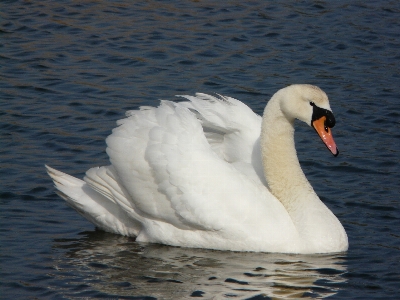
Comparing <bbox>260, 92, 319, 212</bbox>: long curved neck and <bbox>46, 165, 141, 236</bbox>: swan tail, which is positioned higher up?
<bbox>260, 92, 319, 212</bbox>: long curved neck

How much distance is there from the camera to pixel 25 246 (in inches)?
351

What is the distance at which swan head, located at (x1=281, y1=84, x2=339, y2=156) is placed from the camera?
863cm

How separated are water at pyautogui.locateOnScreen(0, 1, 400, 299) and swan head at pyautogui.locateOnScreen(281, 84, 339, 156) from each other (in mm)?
1133

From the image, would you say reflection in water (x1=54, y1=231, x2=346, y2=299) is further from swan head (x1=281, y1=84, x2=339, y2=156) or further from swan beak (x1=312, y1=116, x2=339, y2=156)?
swan head (x1=281, y1=84, x2=339, y2=156)

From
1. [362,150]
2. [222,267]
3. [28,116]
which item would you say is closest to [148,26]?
[28,116]

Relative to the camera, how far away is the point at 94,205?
30.7 ft

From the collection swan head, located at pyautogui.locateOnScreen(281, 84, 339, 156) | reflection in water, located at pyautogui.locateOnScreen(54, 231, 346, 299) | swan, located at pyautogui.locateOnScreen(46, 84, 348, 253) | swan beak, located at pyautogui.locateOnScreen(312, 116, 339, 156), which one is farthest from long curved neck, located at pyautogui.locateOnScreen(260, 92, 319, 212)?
reflection in water, located at pyautogui.locateOnScreen(54, 231, 346, 299)

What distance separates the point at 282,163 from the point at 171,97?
4085mm

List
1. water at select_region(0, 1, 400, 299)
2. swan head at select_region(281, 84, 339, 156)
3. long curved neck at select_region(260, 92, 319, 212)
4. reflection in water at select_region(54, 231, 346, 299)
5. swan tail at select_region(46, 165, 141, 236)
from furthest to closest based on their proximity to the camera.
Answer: swan tail at select_region(46, 165, 141, 236), long curved neck at select_region(260, 92, 319, 212), swan head at select_region(281, 84, 339, 156), water at select_region(0, 1, 400, 299), reflection in water at select_region(54, 231, 346, 299)

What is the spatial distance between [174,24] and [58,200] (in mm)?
6410

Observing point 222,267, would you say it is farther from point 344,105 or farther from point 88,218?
point 344,105

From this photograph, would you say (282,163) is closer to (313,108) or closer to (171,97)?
(313,108)

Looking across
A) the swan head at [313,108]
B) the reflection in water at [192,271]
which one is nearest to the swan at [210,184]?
the swan head at [313,108]

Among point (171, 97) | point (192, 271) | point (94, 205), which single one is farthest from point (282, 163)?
point (171, 97)
